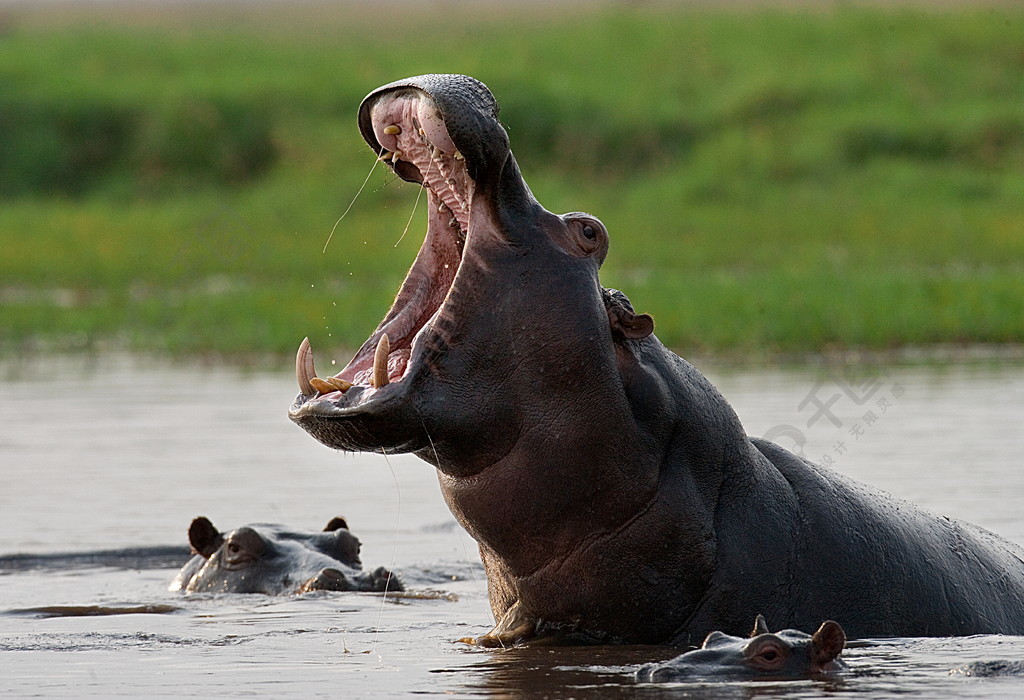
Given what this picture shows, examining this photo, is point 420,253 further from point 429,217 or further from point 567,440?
point 567,440

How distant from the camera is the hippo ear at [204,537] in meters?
7.97

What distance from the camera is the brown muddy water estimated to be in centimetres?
514

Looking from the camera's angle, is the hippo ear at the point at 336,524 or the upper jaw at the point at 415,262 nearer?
the upper jaw at the point at 415,262

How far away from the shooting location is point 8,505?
33.8 ft

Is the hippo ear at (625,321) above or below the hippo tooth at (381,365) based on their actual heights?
above

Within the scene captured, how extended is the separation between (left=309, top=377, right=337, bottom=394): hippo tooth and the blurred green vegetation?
13.0 metres

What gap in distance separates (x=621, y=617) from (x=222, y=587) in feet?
10.3

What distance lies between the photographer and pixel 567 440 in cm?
495

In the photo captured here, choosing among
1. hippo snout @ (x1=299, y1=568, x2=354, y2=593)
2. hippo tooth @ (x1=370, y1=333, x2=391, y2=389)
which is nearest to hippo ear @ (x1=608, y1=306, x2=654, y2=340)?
hippo tooth @ (x1=370, y1=333, x2=391, y2=389)

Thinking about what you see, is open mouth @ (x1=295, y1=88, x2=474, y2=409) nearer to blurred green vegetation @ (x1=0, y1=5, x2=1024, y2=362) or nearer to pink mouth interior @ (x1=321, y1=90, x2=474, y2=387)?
pink mouth interior @ (x1=321, y1=90, x2=474, y2=387)

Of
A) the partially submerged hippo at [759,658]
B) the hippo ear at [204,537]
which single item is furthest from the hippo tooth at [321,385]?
the hippo ear at [204,537]

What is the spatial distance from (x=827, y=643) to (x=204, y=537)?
379 centimetres

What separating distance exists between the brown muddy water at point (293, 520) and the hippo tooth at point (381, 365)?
83 centimetres

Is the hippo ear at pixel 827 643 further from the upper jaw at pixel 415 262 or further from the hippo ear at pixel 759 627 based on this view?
the upper jaw at pixel 415 262
